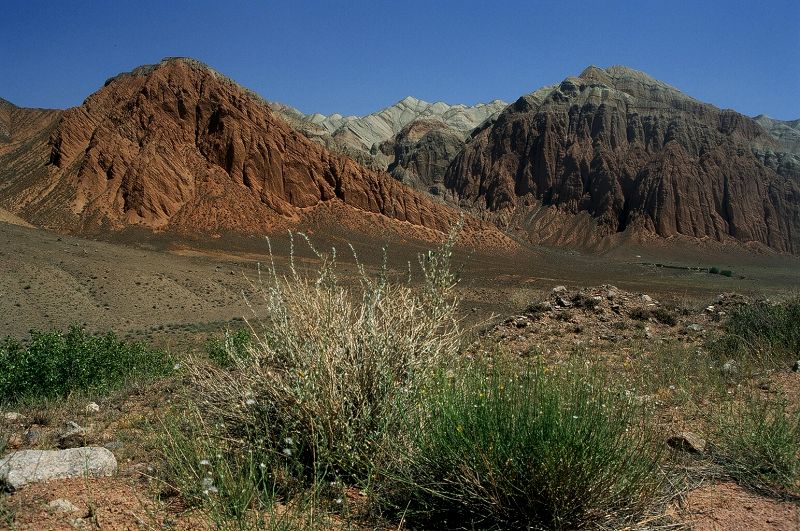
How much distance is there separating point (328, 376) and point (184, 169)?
2605 inches

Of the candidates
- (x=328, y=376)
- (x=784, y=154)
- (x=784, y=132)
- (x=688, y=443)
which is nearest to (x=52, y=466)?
(x=328, y=376)

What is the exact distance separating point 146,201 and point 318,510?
6196 cm

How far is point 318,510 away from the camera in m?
3.26

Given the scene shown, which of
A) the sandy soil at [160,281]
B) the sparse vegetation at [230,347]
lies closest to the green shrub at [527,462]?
the sparse vegetation at [230,347]

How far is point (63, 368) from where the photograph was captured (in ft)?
36.0

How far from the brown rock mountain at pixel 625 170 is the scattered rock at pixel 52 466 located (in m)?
116

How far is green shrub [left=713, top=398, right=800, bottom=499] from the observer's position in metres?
3.74

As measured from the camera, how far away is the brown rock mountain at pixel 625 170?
112438 mm

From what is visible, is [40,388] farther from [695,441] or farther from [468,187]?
[468,187]

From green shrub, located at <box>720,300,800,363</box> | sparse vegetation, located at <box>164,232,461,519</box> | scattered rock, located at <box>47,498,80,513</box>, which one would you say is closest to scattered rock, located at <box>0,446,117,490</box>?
scattered rock, located at <box>47,498,80,513</box>

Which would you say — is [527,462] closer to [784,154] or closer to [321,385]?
[321,385]

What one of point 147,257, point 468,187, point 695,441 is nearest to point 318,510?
point 695,441

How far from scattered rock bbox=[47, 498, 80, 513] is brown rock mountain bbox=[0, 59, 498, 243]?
57861 mm

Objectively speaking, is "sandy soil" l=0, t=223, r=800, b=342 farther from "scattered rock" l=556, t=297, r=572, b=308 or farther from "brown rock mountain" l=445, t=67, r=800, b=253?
"brown rock mountain" l=445, t=67, r=800, b=253
